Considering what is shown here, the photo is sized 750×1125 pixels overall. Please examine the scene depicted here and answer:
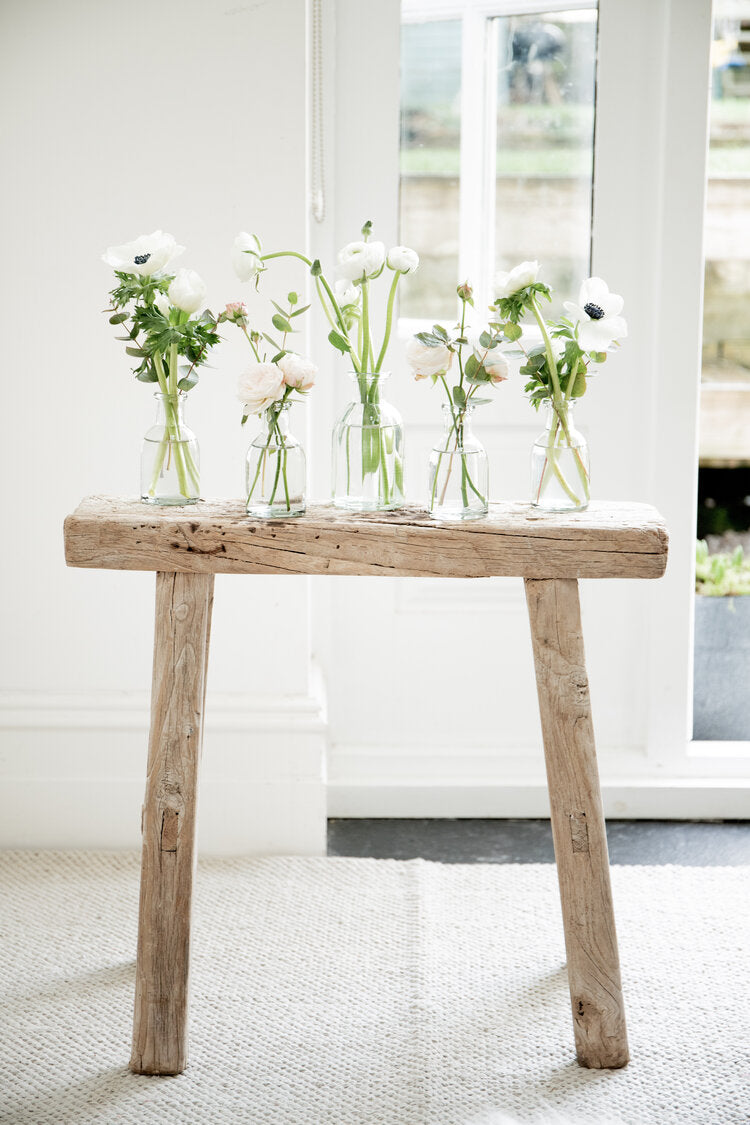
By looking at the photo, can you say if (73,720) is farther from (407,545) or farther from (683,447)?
(683,447)

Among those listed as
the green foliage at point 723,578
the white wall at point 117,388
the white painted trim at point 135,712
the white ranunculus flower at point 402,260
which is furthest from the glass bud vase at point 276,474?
the green foliage at point 723,578

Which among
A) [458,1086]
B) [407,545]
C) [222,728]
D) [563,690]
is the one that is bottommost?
[458,1086]

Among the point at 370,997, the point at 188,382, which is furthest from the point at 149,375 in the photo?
the point at 370,997

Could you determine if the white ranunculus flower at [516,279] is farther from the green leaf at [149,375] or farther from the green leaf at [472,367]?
the green leaf at [149,375]

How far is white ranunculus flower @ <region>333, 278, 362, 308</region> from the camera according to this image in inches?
62.3

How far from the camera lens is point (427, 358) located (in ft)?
5.18

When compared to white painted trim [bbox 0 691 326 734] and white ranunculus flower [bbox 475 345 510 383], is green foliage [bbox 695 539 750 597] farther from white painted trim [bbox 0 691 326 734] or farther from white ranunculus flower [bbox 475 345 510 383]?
white ranunculus flower [bbox 475 345 510 383]

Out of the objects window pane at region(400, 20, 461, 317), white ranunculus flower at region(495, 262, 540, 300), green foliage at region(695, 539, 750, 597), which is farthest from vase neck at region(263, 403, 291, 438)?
green foliage at region(695, 539, 750, 597)

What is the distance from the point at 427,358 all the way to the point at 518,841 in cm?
117

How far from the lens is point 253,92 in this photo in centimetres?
207

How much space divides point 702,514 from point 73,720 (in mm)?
2881

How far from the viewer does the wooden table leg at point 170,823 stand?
159 cm

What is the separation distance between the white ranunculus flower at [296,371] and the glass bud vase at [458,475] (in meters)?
0.19

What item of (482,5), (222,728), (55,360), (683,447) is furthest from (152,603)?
(482,5)
